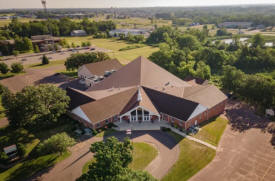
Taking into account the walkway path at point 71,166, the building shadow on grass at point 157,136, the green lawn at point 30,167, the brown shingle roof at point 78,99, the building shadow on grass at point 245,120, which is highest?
the brown shingle roof at point 78,99

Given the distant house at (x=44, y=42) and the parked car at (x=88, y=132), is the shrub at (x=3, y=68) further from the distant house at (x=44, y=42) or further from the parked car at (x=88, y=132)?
the parked car at (x=88, y=132)

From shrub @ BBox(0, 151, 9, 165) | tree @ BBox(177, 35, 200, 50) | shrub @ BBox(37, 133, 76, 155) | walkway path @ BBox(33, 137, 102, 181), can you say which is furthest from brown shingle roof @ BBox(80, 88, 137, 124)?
tree @ BBox(177, 35, 200, 50)

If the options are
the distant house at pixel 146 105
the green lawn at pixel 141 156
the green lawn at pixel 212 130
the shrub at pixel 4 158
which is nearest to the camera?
the green lawn at pixel 141 156

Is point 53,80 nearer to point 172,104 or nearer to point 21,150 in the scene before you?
point 21,150

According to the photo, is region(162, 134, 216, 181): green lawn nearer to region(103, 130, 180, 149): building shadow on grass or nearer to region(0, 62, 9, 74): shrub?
region(103, 130, 180, 149): building shadow on grass

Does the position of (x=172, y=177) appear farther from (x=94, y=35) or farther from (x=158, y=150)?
(x=94, y=35)

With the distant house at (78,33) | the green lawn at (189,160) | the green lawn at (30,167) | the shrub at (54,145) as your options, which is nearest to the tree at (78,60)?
the green lawn at (30,167)

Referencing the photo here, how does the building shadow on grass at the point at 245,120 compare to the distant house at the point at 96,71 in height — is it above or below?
below
